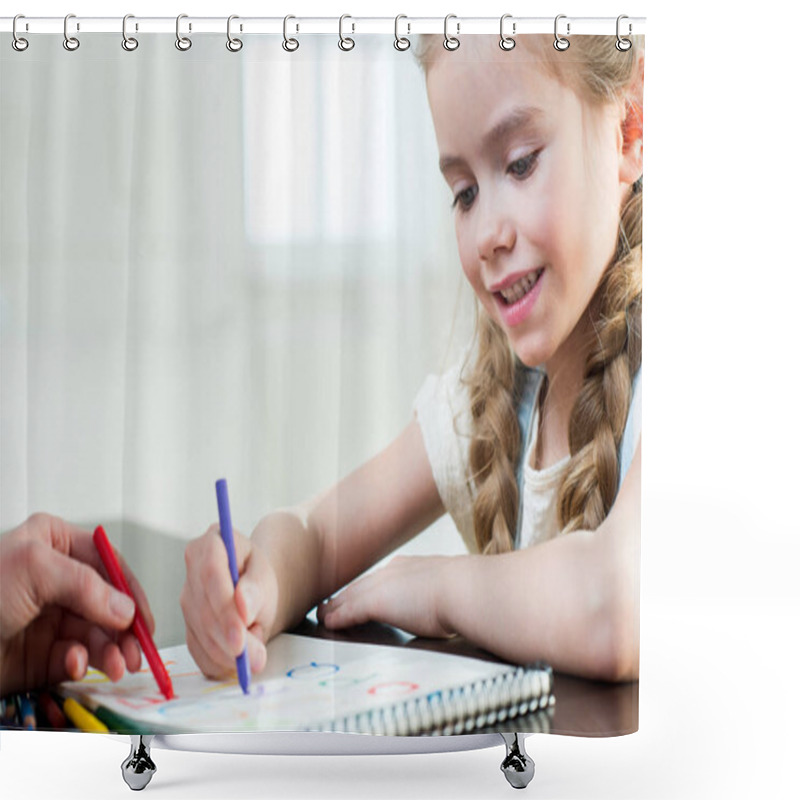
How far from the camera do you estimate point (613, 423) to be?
6.00ft

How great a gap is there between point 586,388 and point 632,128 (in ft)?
1.45

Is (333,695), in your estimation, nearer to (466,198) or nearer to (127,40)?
(466,198)

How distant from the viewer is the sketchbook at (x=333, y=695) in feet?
6.07

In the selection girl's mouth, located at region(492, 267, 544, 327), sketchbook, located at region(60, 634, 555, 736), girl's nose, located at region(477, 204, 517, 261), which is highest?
girl's nose, located at region(477, 204, 517, 261)

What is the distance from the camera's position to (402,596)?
1858 millimetres

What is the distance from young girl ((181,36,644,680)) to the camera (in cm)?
180

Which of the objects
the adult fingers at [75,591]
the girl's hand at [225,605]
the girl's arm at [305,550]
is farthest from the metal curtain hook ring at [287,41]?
the adult fingers at [75,591]

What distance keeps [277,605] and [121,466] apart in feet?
1.18

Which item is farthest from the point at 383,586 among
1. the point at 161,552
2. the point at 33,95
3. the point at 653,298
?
the point at 653,298

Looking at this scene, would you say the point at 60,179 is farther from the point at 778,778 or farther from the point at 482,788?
the point at 778,778

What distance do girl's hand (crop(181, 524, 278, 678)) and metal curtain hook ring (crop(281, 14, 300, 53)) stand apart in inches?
32.4

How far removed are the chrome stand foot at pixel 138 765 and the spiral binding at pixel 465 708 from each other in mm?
361

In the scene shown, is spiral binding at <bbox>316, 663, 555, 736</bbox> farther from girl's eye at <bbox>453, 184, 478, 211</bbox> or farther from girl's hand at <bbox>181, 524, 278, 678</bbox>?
girl's eye at <bbox>453, 184, 478, 211</bbox>

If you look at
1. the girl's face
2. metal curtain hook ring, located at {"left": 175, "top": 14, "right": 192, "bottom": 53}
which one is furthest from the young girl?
metal curtain hook ring, located at {"left": 175, "top": 14, "right": 192, "bottom": 53}
